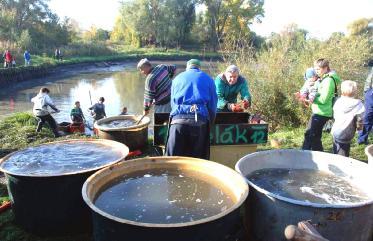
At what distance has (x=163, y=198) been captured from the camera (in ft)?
11.0

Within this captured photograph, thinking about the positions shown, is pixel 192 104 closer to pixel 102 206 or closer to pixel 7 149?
pixel 102 206

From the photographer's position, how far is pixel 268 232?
326 cm

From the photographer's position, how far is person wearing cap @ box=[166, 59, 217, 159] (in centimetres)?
437

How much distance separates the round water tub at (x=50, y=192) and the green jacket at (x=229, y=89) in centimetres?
248

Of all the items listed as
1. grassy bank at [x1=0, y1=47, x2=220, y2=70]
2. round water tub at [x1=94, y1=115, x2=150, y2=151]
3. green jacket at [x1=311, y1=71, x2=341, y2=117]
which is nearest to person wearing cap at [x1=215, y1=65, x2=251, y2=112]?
green jacket at [x1=311, y1=71, x2=341, y2=117]

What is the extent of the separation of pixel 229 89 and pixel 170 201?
3277mm

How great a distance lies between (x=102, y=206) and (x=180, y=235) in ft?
2.93

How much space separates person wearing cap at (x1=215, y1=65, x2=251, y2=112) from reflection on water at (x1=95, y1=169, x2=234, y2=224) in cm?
247

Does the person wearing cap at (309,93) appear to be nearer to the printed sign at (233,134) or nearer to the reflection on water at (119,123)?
the printed sign at (233,134)

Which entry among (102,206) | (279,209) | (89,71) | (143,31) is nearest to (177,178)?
(102,206)

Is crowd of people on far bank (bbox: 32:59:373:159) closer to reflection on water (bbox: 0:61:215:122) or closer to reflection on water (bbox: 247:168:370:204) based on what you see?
reflection on water (bbox: 247:168:370:204)

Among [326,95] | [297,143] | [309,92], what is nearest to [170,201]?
[326,95]

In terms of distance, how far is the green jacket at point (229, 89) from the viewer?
613 centimetres

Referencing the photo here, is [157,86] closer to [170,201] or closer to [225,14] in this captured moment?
[170,201]
